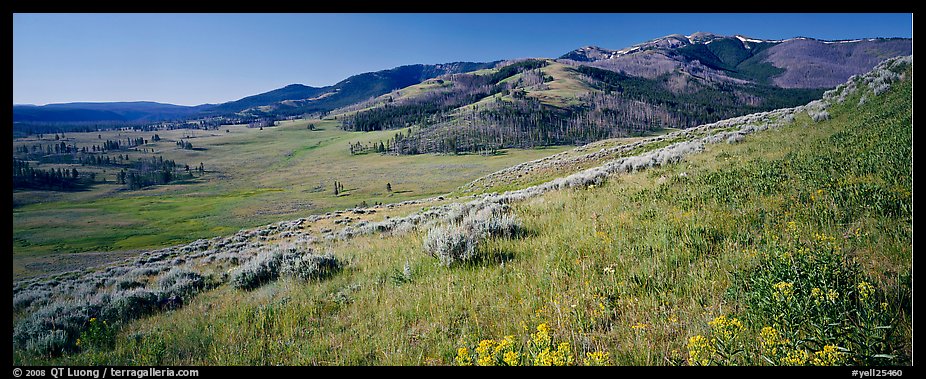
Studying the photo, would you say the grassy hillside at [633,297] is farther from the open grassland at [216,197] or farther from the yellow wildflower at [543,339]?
the open grassland at [216,197]

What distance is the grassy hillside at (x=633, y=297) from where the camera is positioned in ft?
8.73

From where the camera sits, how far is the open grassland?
124 feet

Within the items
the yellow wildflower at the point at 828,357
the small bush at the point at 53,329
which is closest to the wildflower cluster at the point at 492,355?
the yellow wildflower at the point at 828,357

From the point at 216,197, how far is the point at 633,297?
82.3m

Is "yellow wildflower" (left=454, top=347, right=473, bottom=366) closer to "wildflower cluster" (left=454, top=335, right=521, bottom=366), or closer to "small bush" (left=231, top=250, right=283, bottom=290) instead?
"wildflower cluster" (left=454, top=335, right=521, bottom=366)

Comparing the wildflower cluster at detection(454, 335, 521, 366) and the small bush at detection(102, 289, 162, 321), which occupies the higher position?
the wildflower cluster at detection(454, 335, 521, 366)

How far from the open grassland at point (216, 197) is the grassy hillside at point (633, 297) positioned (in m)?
17.1

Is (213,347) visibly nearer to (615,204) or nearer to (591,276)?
(591,276)

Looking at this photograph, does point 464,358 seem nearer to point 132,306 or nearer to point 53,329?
point 53,329

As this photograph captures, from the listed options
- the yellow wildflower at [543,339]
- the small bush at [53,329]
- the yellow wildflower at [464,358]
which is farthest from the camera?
the small bush at [53,329]

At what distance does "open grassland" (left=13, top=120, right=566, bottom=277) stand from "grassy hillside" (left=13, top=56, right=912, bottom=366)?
17117 millimetres

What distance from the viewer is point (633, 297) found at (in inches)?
141

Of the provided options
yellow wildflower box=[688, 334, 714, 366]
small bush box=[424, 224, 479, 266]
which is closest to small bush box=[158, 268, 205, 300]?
small bush box=[424, 224, 479, 266]
